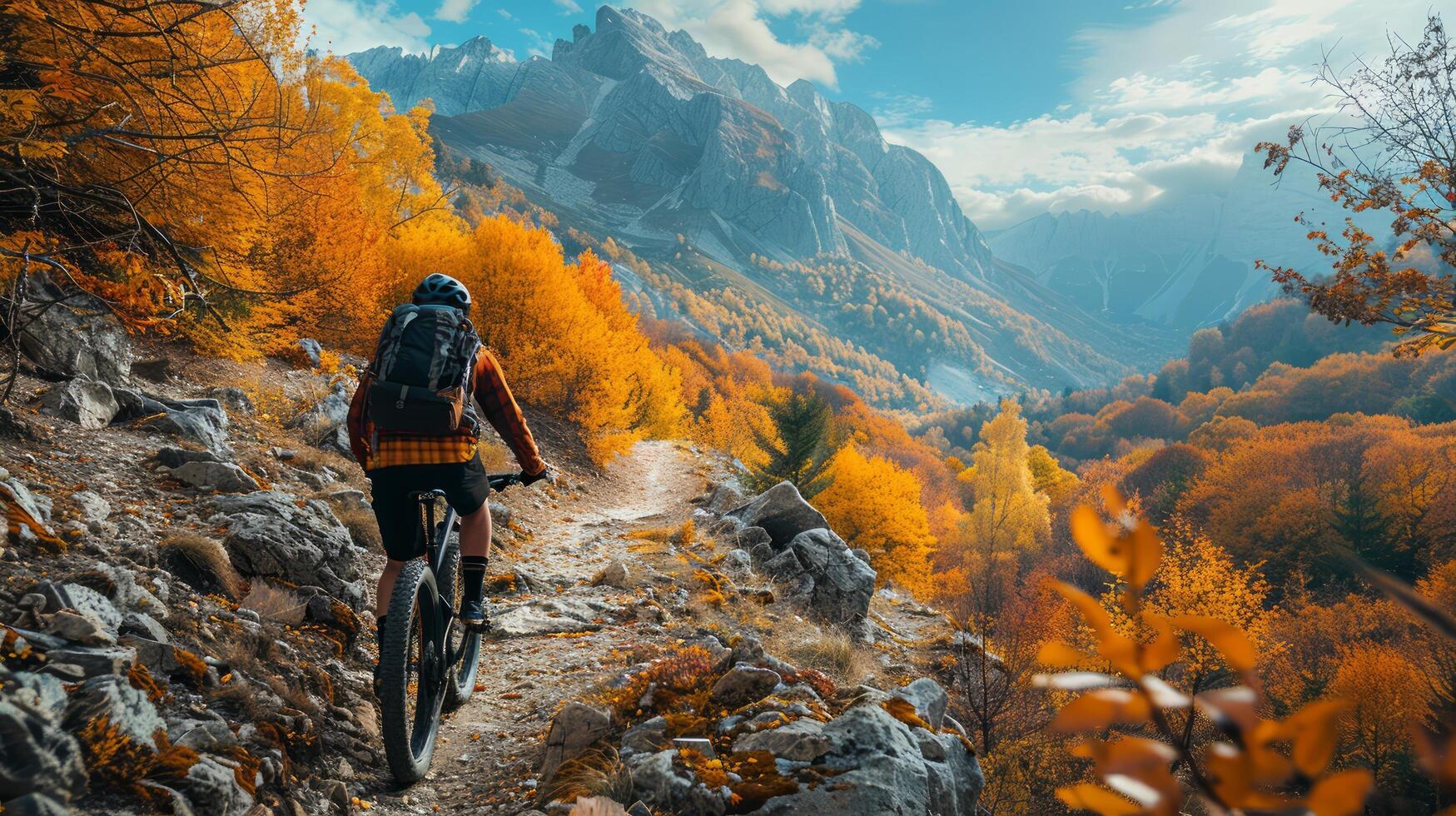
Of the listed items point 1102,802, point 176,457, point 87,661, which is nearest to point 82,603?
point 87,661

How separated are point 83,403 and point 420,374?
587 cm

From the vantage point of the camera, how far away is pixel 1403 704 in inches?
1070

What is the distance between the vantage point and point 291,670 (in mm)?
4625

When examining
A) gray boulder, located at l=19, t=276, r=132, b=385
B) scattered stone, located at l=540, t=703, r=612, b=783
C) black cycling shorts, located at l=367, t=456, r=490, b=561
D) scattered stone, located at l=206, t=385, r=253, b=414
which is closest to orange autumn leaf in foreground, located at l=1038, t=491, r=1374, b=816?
black cycling shorts, located at l=367, t=456, r=490, b=561

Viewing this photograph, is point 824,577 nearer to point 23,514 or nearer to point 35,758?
point 23,514

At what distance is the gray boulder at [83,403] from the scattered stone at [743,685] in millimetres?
7109

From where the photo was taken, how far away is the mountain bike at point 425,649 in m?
4.13

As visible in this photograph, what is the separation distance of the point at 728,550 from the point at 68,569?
10.3m

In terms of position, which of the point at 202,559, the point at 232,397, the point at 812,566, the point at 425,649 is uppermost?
the point at 232,397

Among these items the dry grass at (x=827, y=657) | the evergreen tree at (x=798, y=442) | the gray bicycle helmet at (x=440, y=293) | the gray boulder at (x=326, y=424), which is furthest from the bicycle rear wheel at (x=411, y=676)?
the evergreen tree at (x=798, y=442)

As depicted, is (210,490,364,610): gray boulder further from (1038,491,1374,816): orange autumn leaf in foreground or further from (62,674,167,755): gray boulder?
(1038,491,1374,816): orange autumn leaf in foreground

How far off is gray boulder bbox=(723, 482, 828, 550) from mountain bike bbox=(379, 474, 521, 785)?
10721mm

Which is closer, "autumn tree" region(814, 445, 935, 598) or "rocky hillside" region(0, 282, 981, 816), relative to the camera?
"rocky hillside" region(0, 282, 981, 816)

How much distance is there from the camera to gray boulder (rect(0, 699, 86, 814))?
2.70 metres
